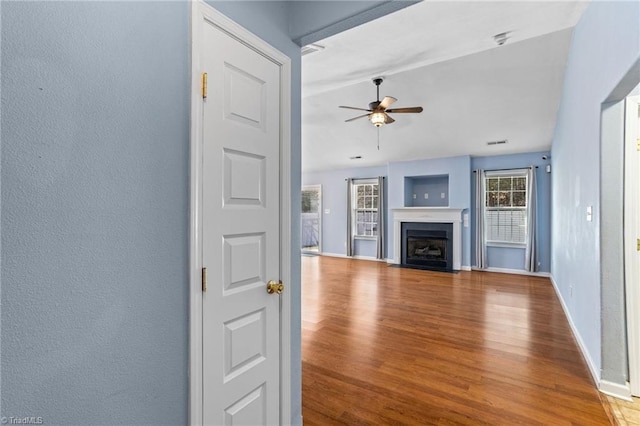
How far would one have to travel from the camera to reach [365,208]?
8.50 metres

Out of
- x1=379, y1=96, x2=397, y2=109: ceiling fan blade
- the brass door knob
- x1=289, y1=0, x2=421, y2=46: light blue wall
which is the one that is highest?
x1=379, y1=96, x2=397, y2=109: ceiling fan blade

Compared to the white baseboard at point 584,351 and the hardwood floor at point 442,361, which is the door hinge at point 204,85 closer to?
the hardwood floor at point 442,361

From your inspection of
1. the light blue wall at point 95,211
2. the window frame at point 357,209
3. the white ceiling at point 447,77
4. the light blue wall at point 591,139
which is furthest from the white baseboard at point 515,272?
the light blue wall at point 95,211

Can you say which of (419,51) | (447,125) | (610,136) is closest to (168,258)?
(610,136)

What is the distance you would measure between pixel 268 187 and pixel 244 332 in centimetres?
70

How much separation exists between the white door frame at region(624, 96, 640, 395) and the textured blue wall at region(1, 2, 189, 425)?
111 inches

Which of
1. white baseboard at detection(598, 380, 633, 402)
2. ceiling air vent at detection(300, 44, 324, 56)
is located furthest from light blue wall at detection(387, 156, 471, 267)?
ceiling air vent at detection(300, 44, 324, 56)

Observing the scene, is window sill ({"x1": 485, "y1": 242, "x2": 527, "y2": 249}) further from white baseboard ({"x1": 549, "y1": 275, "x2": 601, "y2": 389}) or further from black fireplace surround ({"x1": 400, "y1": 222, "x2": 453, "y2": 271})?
white baseboard ({"x1": 549, "y1": 275, "x2": 601, "y2": 389})

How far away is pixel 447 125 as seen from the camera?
556cm

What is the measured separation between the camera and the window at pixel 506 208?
256 inches

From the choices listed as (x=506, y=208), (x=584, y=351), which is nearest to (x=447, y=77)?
(x=584, y=351)

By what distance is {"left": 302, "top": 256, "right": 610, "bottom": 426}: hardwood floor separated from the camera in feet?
6.58

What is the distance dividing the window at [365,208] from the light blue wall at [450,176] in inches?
28.9

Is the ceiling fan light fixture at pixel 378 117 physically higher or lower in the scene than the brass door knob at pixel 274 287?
higher
